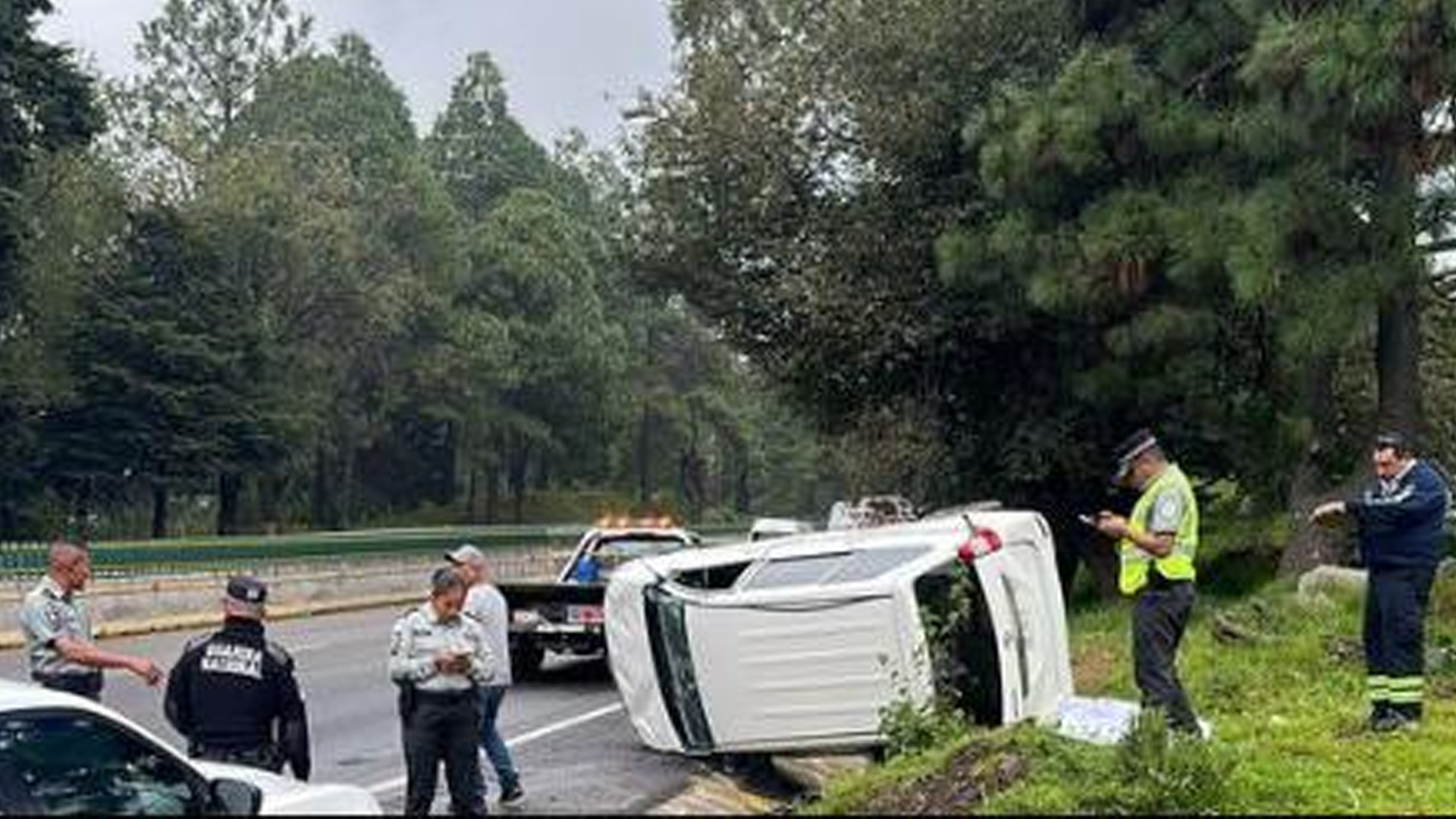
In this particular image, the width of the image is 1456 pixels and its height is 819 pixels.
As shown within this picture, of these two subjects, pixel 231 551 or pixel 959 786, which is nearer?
pixel 959 786

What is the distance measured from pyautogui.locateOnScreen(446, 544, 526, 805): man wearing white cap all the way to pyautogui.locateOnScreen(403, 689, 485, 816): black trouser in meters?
1.25

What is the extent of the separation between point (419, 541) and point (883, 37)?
20.1 meters

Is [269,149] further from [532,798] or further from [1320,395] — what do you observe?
[532,798]

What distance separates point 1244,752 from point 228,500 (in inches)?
1973

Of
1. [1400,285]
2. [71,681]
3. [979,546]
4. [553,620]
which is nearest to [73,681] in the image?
[71,681]

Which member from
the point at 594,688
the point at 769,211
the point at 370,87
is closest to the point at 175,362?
the point at 370,87

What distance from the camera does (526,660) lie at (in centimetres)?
1756

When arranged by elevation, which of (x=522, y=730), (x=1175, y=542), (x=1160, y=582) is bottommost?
(x=522, y=730)

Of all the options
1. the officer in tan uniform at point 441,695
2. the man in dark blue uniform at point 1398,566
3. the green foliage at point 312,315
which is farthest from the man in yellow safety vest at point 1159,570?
the green foliage at point 312,315

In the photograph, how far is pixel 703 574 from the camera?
1200 cm

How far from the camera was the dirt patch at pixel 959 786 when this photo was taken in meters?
6.80

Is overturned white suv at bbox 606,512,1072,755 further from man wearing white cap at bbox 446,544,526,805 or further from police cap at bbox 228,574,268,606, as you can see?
police cap at bbox 228,574,268,606

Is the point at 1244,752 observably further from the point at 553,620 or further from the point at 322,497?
the point at 322,497

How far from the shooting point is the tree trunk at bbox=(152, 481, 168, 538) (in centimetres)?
5122
